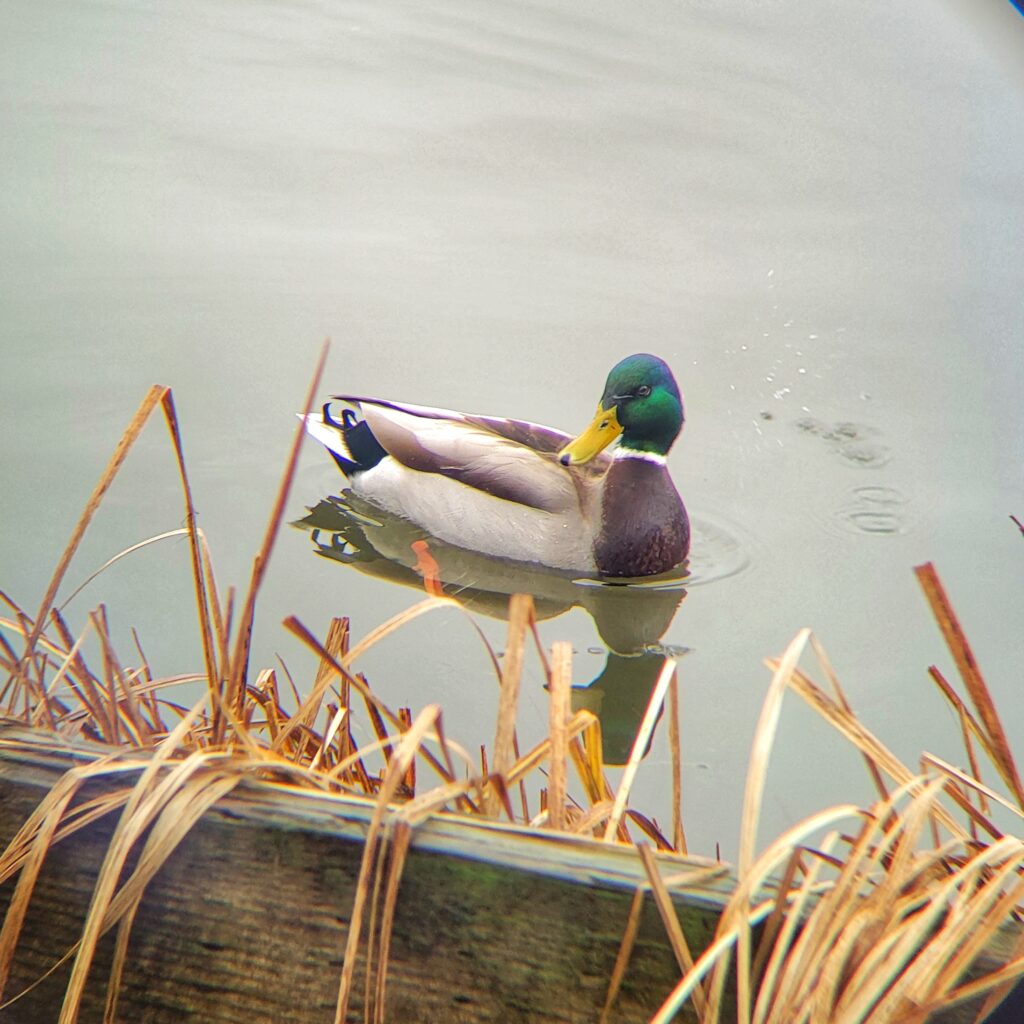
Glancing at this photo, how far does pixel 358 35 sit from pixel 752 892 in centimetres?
898

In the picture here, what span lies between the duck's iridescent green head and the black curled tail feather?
88 cm

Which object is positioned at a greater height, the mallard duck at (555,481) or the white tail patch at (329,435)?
the mallard duck at (555,481)

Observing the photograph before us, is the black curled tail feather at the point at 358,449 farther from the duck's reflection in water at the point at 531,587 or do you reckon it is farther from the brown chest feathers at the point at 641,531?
the brown chest feathers at the point at 641,531

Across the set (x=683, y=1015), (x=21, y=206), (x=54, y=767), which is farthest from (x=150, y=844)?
(x=21, y=206)

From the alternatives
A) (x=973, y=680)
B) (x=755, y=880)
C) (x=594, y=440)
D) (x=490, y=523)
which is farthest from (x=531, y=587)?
(x=755, y=880)

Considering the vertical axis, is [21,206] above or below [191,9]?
below

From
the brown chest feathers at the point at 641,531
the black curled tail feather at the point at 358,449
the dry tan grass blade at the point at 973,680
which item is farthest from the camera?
the black curled tail feather at the point at 358,449

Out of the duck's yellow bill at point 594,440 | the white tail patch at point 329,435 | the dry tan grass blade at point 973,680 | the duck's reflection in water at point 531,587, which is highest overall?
the dry tan grass blade at point 973,680

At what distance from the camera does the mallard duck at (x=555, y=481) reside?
488 cm

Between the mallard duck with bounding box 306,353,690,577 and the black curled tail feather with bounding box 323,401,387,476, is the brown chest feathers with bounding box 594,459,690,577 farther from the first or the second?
the black curled tail feather with bounding box 323,401,387,476

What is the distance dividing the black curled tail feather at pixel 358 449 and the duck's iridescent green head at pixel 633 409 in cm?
88

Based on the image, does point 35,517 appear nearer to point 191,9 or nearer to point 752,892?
point 752,892

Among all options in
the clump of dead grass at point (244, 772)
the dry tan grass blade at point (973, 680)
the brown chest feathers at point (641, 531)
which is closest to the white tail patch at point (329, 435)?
the brown chest feathers at point (641, 531)

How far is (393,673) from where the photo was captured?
3.82 metres
